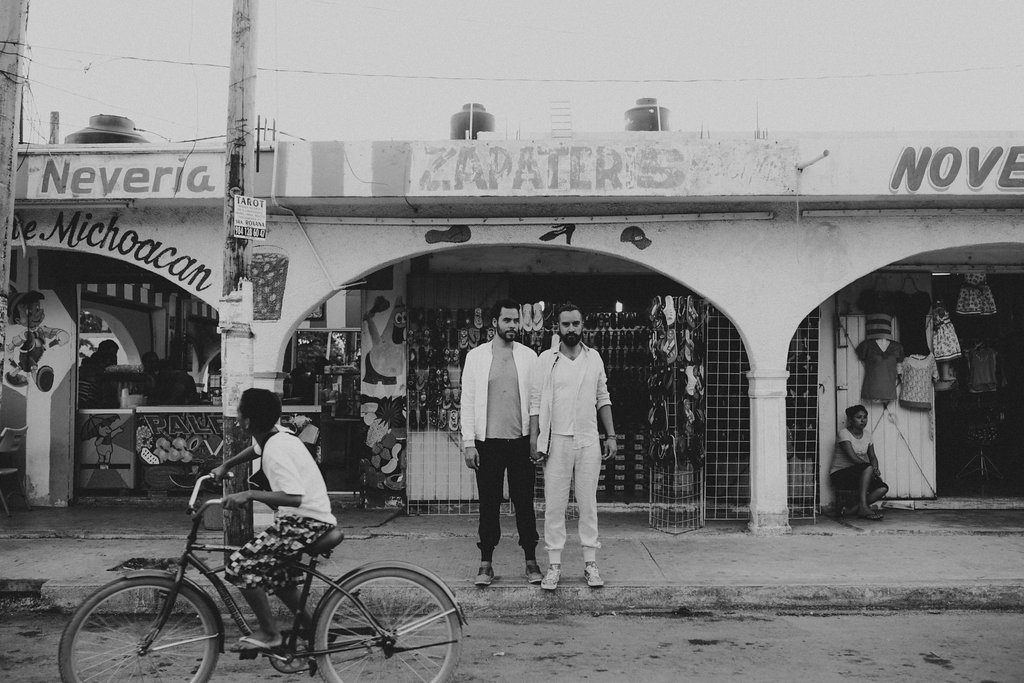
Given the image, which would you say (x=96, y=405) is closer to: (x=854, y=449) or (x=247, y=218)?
(x=247, y=218)

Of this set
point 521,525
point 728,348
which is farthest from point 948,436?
point 521,525

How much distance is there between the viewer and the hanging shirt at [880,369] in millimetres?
9320

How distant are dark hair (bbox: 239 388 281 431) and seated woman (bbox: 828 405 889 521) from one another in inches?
269

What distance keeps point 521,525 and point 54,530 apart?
506 centimetres

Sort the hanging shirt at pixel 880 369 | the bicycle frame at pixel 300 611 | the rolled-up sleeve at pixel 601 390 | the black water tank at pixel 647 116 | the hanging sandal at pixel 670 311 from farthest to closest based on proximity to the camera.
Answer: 1. the black water tank at pixel 647 116
2. the hanging shirt at pixel 880 369
3. the hanging sandal at pixel 670 311
4. the rolled-up sleeve at pixel 601 390
5. the bicycle frame at pixel 300 611

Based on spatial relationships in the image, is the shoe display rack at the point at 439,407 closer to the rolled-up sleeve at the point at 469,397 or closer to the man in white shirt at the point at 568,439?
the rolled-up sleeve at the point at 469,397

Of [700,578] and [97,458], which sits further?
[97,458]

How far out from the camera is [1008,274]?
998 cm

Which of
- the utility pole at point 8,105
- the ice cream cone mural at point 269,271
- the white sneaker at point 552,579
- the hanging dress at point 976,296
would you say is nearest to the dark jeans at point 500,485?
the white sneaker at point 552,579

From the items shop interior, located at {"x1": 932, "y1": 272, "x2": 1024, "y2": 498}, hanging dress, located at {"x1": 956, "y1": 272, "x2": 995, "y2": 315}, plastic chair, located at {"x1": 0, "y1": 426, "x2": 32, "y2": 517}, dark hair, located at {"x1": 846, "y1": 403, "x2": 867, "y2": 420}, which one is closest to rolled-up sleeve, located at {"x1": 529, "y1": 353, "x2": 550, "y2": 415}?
dark hair, located at {"x1": 846, "y1": 403, "x2": 867, "y2": 420}

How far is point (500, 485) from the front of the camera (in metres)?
6.35

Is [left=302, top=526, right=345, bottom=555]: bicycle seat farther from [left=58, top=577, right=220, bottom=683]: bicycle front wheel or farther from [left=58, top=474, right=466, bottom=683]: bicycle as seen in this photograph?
[left=58, top=577, right=220, bottom=683]: bicycle front wheel

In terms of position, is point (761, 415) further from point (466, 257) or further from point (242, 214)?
point (242, 214)

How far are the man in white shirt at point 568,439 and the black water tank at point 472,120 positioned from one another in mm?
5505
